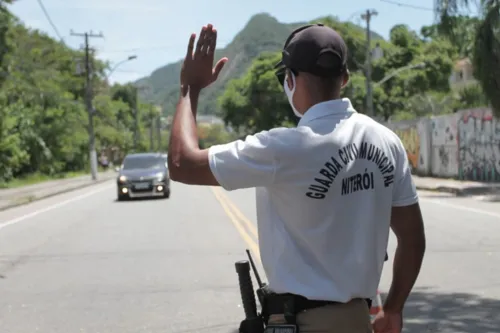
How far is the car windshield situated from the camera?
999 inches

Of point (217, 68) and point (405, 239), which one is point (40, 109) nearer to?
point (217, 68)

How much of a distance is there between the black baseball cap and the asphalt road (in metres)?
4.46

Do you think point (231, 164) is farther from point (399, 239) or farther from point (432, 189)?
point (432, 189)

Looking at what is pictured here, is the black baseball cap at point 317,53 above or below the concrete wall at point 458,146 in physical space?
above

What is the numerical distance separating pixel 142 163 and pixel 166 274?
16503mm

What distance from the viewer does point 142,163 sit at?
25.6 m

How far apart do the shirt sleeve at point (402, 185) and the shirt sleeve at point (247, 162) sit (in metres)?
0.48

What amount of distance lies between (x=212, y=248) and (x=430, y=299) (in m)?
4.80

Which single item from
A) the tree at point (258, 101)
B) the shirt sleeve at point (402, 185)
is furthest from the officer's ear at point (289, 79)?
the tree at point (258, 101)

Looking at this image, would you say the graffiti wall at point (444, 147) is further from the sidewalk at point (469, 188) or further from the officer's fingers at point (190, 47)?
the officer's fingers at point (190, 47)

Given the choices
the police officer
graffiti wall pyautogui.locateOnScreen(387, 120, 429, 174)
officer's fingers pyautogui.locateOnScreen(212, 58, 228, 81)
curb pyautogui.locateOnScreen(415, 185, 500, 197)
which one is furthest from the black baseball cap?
graffiti wall pyautogui.locateOnScreen(387, 120, 429, 174)

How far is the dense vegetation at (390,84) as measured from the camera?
57281 mm

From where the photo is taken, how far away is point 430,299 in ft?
24.9

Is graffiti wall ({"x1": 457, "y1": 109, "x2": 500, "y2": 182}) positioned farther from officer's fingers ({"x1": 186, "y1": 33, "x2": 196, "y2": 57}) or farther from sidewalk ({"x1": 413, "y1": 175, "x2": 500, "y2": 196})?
officer's fingers ({"x1": 186, "y1": 33, "x2": 196, "y2": 57})
